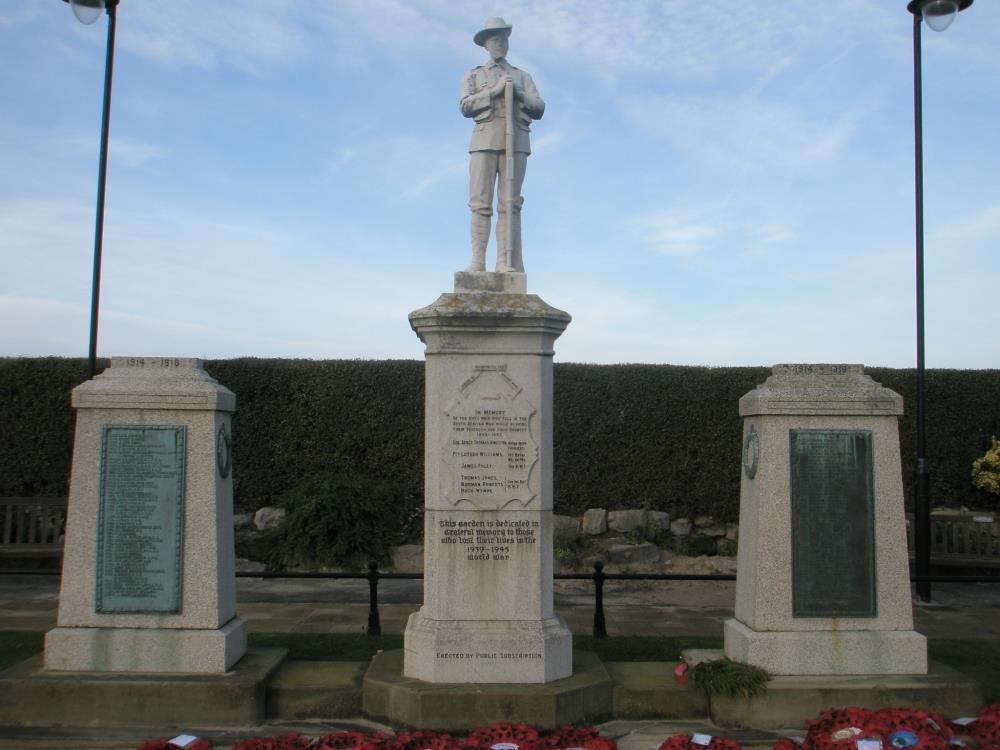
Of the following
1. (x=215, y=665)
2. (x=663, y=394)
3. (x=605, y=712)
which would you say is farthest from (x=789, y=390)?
(x=663, y=394)

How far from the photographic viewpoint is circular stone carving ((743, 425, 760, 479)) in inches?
241

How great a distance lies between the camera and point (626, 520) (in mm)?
13492

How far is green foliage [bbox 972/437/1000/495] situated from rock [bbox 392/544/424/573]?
851cm

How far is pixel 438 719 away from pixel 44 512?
30.6 ft

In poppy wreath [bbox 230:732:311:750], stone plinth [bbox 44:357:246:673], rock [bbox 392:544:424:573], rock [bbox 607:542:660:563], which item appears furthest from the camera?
rock [bbox 607:542:660:563]

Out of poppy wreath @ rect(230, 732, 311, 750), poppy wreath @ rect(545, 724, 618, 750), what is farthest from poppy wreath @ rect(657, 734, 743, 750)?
poppy wreath @ rect(230, 732, 311, 750)

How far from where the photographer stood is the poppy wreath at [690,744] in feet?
16.4

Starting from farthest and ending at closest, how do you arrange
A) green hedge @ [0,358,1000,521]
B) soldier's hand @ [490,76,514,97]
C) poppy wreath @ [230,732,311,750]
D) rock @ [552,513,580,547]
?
green hedge @ [0,358,1000,521]
rock @ [552,513,580,547]
soldier's hand @ [490,76,514,97]
poppy wreath @ [230,732,311,750]

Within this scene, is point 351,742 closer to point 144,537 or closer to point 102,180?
point 144,537

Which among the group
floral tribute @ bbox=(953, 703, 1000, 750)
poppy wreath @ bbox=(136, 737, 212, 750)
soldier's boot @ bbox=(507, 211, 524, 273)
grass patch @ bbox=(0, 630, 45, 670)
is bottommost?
grass patch @ bbox=(0, 630, 45, 670)

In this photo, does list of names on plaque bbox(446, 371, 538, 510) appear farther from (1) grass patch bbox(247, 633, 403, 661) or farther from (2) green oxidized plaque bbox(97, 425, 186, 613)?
(1) grass patch bbox(247, 633, 403, 661)

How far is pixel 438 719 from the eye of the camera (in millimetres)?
5531

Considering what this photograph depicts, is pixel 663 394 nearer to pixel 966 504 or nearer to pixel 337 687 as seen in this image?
pixel 966 504

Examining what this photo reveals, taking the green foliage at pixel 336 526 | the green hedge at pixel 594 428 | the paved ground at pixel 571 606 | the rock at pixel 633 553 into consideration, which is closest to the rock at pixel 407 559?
the green foliage at pixel 336 526
